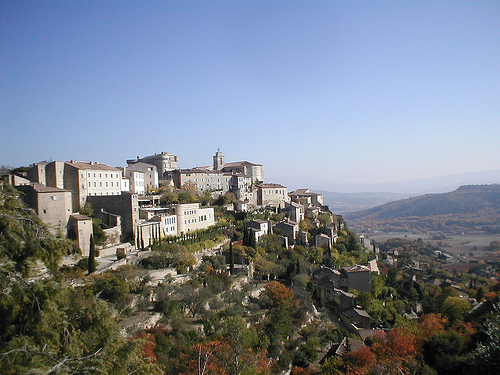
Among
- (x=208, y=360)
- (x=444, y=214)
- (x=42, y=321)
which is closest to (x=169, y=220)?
(x=208, y=360)

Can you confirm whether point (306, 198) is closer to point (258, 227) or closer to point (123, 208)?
point (258, 227)

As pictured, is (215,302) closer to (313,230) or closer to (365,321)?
(365,321)

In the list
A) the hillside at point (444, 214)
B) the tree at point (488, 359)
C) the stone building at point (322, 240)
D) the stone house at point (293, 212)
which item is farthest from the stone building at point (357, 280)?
the hillside at point (444, 214)

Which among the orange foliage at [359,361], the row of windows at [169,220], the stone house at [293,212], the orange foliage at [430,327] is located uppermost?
the row of windows at [169,220]

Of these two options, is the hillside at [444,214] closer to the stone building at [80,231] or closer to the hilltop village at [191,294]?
the hilltop village at [191,294]

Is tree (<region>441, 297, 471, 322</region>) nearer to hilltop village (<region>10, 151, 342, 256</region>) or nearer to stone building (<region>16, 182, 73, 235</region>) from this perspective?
hilltop village (<region>10, 151, 342, 256</region>)

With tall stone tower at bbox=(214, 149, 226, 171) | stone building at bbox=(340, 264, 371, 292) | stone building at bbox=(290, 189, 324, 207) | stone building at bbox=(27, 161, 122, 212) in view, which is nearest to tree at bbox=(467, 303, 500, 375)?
stone building at bbox=(340, 264, 371, 292)
